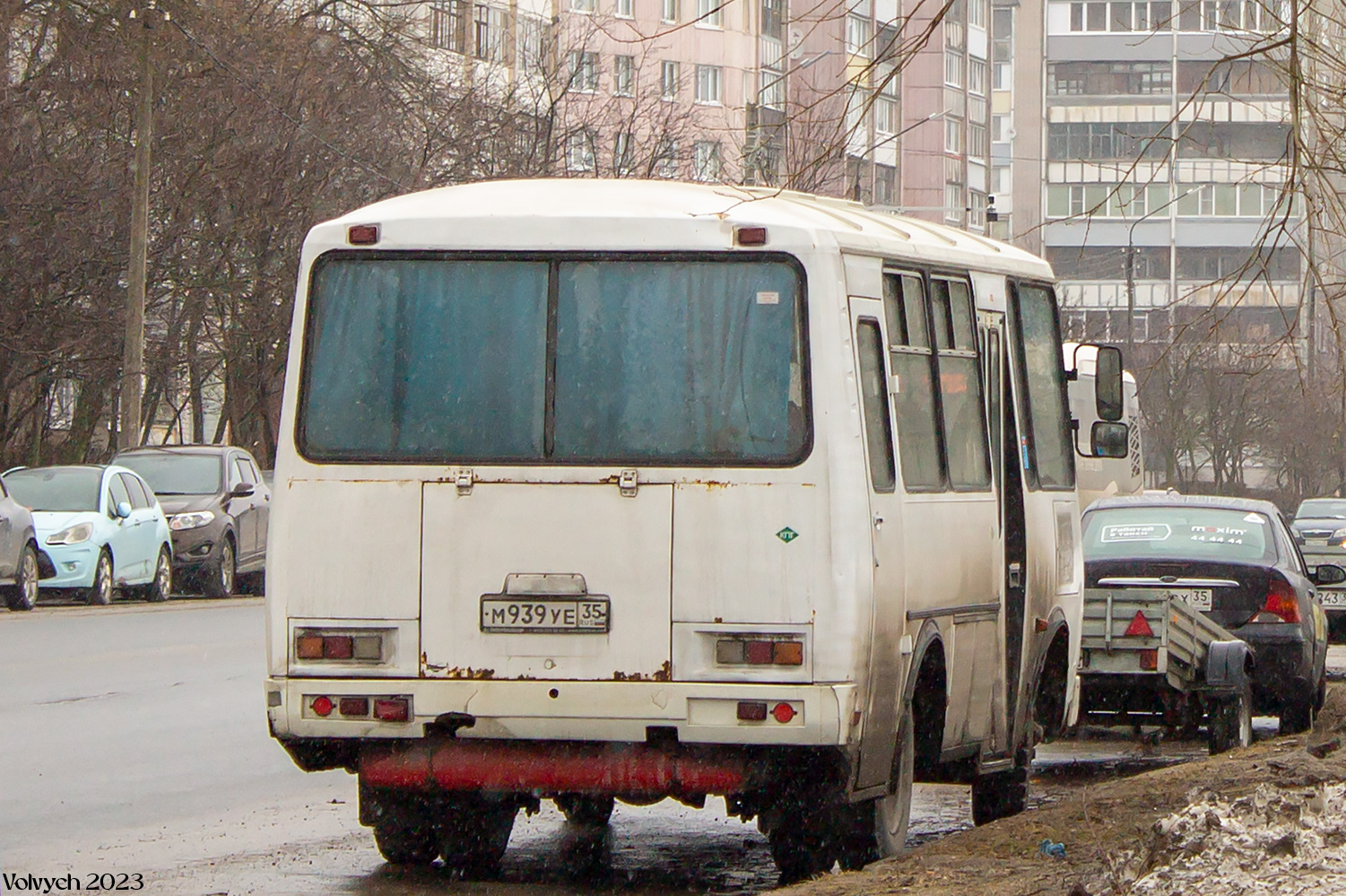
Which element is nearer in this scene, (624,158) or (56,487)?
(56,487)

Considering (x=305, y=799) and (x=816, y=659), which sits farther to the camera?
(x=305, y=799)

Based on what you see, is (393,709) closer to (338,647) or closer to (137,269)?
(338,647)

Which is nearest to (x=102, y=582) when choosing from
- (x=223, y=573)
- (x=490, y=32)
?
(x=223, y=573)

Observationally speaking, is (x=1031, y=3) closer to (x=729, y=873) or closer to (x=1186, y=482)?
(x=1186, y=482)

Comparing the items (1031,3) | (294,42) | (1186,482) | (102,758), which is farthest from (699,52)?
(102,758)

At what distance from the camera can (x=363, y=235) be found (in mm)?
8750

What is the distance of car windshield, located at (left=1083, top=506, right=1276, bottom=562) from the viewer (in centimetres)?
1474

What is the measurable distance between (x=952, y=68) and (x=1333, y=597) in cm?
8004

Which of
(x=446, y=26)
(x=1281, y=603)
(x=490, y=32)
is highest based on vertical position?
(x=490, y=32)

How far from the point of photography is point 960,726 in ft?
31.9

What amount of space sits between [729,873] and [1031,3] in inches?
4508

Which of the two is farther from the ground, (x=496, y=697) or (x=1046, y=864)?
(x=496, y=697)

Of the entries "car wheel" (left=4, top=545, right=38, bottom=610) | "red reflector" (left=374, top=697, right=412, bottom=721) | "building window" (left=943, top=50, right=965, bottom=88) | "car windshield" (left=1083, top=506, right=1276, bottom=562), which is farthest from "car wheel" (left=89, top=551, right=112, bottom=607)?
"building window" (left=943, top=50, right=965, bottom=88)

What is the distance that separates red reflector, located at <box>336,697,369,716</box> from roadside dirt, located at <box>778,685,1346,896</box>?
1550 millimetres
